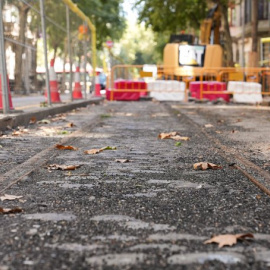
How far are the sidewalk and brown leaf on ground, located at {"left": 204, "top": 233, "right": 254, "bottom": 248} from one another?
0.03 metres

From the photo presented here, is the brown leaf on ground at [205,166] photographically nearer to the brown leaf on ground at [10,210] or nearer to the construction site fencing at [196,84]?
the brown leaf on ground at [10,210]

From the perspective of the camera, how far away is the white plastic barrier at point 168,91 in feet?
72.8

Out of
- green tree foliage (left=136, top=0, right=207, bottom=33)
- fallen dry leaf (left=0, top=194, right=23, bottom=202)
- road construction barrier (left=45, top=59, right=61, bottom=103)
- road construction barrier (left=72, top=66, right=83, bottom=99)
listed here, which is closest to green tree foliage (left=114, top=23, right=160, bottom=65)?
green tree foliage (left=136, top=0, right=207, bottom=33)

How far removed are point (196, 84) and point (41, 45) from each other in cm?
1132

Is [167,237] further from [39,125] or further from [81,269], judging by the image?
[39,125]

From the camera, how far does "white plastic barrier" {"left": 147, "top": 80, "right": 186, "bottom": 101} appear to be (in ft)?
72.8

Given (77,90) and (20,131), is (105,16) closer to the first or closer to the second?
(77,90)

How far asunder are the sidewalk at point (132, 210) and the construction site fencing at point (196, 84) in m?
14.3

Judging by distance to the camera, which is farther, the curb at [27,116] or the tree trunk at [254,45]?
the tree trunk at [254,45]

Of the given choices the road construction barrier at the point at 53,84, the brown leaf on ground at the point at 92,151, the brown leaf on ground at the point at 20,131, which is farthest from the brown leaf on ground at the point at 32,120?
the brown leaf on ground at the point at 92,151

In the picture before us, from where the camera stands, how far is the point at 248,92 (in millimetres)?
20859

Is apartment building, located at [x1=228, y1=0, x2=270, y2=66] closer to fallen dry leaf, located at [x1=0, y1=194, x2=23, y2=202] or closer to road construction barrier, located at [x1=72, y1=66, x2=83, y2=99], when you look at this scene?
road construction barrier, located at [x1=72, y1=66, x2=83, y2=99]

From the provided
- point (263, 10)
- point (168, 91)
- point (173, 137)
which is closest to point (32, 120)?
point (173, 137)

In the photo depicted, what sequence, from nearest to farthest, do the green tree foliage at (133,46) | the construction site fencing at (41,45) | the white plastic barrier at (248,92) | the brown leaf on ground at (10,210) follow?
1. the brown leaf on ground at (10,210)
2. the construction site fencing at (41,45)
3. the white plastic barrier at (248,92)
4. the green tree foliage at (133,46)
